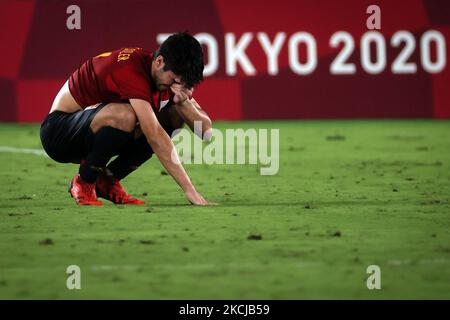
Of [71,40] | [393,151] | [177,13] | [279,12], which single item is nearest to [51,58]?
[71,40]

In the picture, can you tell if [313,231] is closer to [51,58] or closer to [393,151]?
[393,151]

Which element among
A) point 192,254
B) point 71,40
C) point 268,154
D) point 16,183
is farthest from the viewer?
point 71,40

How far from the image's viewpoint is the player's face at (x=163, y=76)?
6131mm

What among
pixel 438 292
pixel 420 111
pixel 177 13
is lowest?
pixel 438 292

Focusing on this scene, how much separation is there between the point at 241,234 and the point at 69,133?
4.99ft

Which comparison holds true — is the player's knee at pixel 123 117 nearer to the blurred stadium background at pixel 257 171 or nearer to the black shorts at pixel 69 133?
the black shorts at pixel 69 133

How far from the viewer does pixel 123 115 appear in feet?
20.3

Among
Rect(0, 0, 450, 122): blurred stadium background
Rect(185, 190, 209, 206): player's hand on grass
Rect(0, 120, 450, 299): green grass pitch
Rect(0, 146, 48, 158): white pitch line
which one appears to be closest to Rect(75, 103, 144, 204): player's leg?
Rect(0, 120, 450, 299): green grass pitch

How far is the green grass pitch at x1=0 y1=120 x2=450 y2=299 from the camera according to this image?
14.1 feet

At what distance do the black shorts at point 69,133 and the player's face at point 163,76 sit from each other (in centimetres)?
38

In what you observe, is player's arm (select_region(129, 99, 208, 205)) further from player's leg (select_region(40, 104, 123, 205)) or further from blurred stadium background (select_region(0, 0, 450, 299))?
player's leg (select_region(40, 104, 123, 205))

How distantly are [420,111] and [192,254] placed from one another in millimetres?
8632

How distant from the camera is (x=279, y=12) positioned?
12.9 m

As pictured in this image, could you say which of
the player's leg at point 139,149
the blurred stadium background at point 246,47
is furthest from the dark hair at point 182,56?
the blurred stadium background at point 246,47
